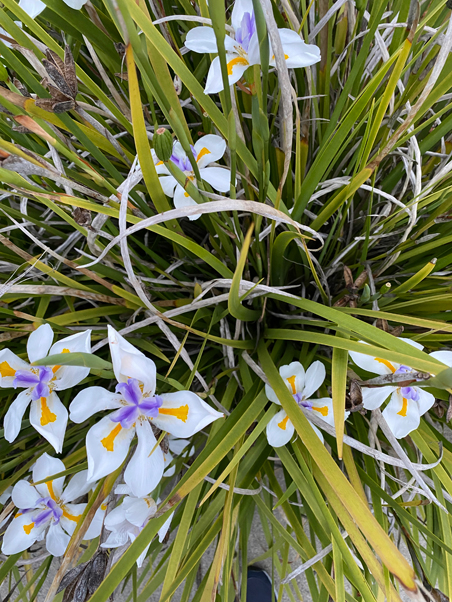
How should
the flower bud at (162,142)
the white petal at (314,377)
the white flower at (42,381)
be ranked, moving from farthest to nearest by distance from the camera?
the white petal at (314,377), the white flower at (42,381), the flower bud at (162,142)

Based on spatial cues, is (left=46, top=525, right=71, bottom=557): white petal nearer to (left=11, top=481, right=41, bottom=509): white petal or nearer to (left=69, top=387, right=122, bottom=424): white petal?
(left=11, top=481, right=41, bottom=509): white petal

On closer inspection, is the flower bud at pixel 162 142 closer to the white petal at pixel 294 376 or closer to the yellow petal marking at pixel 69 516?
the white petal at pixel 294 376

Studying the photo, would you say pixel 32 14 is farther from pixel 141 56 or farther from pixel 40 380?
pixel 40 380

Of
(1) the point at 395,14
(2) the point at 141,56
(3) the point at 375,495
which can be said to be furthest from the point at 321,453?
(1) the point at 395,14

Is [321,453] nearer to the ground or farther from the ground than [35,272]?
nearer to the ground

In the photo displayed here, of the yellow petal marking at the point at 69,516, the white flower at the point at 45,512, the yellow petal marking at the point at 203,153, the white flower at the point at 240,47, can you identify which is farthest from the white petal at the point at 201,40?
the yellow petal marking at the point at 69,516

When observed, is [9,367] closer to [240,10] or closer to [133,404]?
A: [133,404]
